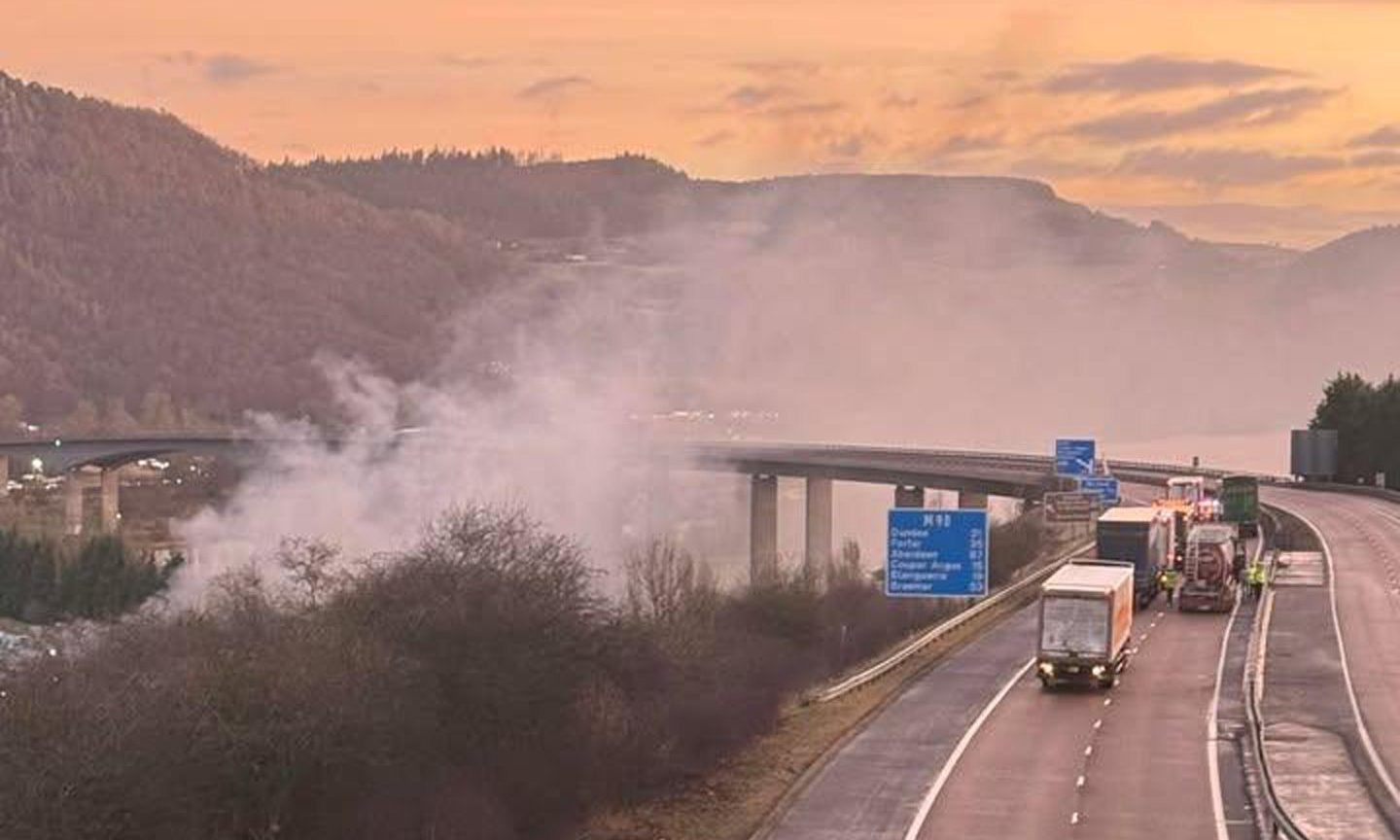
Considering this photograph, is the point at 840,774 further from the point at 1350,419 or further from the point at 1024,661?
the point at 1350,419

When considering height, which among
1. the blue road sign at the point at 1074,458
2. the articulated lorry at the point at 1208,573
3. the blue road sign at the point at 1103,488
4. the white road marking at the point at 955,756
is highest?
the blue road sign at the point at 1074,458

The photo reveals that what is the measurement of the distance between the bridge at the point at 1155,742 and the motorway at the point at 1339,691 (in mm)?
100

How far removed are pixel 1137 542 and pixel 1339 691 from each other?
75.6 feet

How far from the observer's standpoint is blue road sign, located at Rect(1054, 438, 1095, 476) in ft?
417

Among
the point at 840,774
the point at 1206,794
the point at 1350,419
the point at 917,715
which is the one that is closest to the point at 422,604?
the point at 840,774

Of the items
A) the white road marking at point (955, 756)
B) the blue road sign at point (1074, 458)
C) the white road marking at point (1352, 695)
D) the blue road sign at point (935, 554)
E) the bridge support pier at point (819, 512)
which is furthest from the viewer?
the bridge support pier at point (819, 512)

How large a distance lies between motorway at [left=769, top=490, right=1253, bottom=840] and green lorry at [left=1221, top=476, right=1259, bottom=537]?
49.5 meters

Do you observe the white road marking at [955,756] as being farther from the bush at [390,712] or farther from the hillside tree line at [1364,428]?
the hillside tree line at [1364,428]

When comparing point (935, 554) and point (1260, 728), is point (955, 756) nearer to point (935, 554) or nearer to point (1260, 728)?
point (1260, 728)

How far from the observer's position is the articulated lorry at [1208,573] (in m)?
87.2

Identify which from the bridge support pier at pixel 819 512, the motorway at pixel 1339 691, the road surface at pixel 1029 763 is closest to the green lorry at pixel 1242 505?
the motorway at pixel 1339 691

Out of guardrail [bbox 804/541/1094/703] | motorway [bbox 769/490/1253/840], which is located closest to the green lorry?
guardrail [bbox 804/541/1094/703]

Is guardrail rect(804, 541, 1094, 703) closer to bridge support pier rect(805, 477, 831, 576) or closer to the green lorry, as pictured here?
the green lorry

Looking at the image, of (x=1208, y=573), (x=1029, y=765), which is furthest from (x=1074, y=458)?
(x=1029, y=765)
